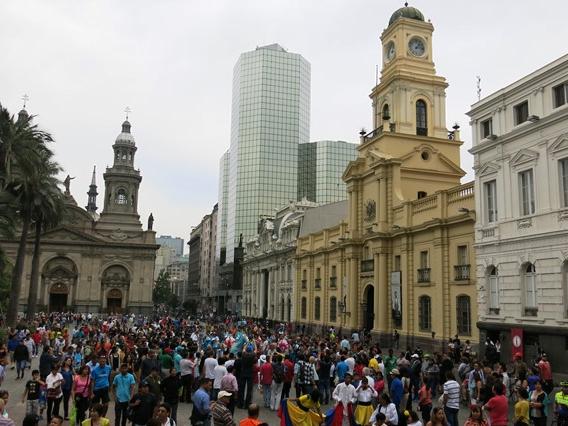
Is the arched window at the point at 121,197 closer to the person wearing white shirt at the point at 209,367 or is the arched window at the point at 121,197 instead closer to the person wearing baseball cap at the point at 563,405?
the person wearing white shirt at the point at 209,367

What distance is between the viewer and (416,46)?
42.8 meters

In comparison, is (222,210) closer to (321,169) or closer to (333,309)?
(321,169)

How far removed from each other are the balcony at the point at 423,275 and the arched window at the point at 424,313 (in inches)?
41.0

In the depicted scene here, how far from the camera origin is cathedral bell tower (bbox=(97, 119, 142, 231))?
8656 cm

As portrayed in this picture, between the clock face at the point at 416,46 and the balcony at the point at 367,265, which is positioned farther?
the clock face at the point at 416,46

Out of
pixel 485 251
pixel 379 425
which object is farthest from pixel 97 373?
pixel 485 251

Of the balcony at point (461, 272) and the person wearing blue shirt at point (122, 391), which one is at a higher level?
the balcony at point (461, 272)

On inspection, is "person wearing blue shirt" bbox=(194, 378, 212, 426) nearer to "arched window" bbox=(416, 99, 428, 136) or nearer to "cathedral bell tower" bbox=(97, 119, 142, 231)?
"arched window" bbox=(416, 99, 428, 136)

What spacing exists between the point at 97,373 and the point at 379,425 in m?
7.15

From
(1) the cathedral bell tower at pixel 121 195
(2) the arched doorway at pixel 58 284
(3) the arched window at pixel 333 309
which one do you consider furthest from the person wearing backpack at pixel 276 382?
(1) the cathedral bell tower at pixel 121 195

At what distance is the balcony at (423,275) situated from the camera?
32.9 metres

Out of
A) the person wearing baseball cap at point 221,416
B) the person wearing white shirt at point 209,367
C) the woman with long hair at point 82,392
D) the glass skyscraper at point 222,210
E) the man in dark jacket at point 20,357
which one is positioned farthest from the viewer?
the glass skyscraper at point 222,210

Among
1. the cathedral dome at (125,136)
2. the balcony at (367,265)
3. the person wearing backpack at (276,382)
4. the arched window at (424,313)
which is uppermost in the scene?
the cathedral dome at (125,136)

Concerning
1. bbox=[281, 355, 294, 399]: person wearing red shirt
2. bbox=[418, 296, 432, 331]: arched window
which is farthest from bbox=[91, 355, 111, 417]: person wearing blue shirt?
bbox=[418, 296, 432, 331]: arched window
